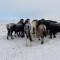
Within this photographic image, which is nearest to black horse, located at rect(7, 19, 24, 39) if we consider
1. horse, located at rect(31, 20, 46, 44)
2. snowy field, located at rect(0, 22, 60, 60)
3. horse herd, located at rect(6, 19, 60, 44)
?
horse herd, located at rect(6, 19, 60, 44)

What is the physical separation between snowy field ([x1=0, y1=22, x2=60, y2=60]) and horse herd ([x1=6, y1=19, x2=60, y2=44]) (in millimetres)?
132

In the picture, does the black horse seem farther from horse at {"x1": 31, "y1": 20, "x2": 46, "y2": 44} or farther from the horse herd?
horse at {"x1": 31, "y1": 20, "x2": 46, "y2": 44}

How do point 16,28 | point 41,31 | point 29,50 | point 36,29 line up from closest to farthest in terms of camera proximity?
point 29,50 → point 41,31 → point 36,29 → point 16,28

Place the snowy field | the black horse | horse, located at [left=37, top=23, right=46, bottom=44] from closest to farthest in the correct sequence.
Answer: the snowy field
horse, located at [left=37, top=23, right=46, bottom=44]
the black horse

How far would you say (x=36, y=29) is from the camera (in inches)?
172

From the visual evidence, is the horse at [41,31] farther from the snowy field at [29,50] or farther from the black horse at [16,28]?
the black horse at [16,28]

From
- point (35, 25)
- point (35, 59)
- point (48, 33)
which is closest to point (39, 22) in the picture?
point (35, 25)

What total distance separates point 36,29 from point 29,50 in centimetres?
61

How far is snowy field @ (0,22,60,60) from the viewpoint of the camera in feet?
11.6

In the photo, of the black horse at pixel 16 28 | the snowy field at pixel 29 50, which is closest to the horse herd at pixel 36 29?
the black horse at pixel 16 28

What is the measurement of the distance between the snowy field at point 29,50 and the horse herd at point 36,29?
132 mm

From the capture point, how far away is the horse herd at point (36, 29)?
14.0ft

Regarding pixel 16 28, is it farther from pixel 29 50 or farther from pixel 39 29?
pixel 29 50

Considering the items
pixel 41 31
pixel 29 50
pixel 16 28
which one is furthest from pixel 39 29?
pixel 16 28
